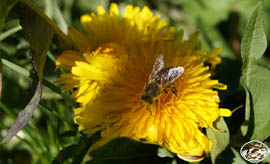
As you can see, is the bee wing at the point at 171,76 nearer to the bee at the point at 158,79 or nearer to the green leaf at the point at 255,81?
the bee at the point at 158,79

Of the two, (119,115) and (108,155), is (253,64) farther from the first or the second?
(108,155)

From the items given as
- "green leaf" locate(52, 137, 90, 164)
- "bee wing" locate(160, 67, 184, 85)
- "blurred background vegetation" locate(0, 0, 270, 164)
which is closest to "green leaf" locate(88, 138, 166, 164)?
"blurred background vegetation" locate(0, 0, 270, 164)

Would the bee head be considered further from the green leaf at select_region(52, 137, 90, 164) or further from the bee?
the green leaf at select_region(52, 137, 90, 164)

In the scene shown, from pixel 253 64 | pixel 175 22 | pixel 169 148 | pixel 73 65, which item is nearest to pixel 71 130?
pixel 73 65

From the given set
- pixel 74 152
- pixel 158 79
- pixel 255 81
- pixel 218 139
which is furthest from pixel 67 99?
pixel 255 81

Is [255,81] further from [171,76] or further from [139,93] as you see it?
[139,93]
